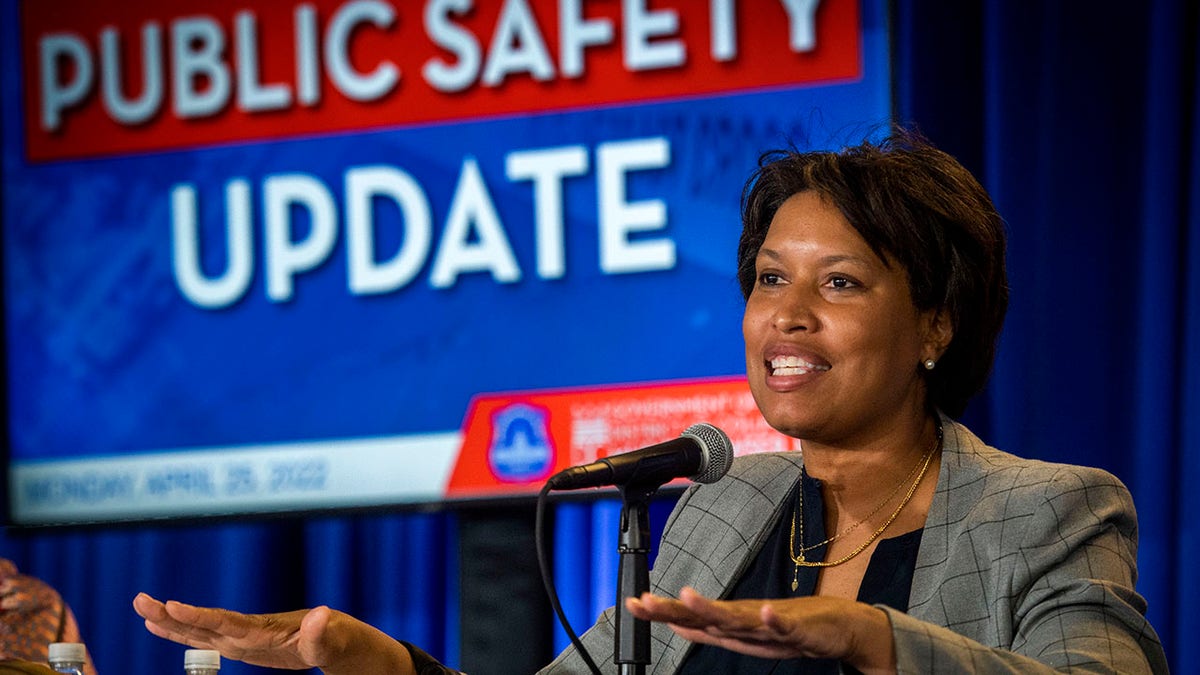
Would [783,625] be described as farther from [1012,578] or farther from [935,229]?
[935,229]

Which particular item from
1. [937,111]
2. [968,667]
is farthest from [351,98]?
[968,667]

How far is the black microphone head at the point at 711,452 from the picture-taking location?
1687mm

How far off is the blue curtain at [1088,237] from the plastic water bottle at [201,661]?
4.77ft

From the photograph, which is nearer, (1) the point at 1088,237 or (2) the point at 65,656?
(2) the point at 65,656

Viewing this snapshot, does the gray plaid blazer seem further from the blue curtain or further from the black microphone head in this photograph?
the blue curtain

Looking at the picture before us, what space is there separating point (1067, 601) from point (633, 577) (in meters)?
0.49

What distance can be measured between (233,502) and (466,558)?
0.51 metres

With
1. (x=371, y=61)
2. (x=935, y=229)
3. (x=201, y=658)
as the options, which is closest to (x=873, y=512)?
(x=935, y=229)

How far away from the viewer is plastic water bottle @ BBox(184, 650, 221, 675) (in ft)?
5.85

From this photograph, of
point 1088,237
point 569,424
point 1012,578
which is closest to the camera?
point 1012,578

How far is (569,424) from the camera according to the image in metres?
3.09

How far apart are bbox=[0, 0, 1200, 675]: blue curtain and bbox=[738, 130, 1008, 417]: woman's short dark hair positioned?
31.0 inches

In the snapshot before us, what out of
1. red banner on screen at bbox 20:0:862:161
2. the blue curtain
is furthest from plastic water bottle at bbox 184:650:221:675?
red banner on screen at bbox 20:0:862:161

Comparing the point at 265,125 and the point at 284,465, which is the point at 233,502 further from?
the point at 265,125
